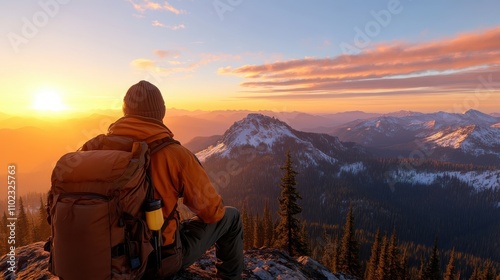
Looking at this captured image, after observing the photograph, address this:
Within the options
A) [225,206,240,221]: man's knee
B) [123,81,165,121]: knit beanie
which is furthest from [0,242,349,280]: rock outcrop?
[123,81,165,121]: knit beanie

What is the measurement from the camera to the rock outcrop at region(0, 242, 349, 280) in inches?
308

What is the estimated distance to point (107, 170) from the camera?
398 cm

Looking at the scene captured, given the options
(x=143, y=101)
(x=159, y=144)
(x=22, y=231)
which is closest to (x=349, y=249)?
(x=159, y=144)

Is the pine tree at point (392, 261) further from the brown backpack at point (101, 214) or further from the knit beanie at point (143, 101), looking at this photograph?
the knit beanie at point (143, 101)

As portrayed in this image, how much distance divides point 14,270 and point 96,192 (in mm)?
8543

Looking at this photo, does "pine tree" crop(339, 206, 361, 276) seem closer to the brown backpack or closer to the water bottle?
the water bottle

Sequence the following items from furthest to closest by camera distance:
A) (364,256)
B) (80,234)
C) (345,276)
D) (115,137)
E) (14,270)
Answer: (364,256), (345,276), (14,270), (115,137), (80,234)

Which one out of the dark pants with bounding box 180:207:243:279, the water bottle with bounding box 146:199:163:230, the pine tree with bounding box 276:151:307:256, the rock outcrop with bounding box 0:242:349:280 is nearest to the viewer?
the water bottle with bounding box 146:199:163:230

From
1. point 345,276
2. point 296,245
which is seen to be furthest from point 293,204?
point 345,276

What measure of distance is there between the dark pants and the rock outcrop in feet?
3.57

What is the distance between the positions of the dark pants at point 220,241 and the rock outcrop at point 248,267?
1.09 m

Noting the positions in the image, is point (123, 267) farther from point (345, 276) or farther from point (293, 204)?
point (293, 204)

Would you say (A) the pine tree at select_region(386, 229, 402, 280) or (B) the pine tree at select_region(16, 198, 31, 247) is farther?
(B) the pine tree at select_region(16, 198, 31, 247)

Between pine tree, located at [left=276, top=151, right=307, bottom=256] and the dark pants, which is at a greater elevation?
the dark pants
